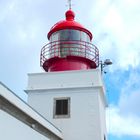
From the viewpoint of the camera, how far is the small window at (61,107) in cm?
1207

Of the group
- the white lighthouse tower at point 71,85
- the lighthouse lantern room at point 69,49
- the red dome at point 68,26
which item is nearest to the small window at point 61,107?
the white lighthouse tower at point 71,85

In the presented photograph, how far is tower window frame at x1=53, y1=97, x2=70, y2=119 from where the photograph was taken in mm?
12078

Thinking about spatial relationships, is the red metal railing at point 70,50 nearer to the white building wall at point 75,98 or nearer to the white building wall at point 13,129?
the white building wall at point 75,98

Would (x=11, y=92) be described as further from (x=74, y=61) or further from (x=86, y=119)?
(x=74, y=61)

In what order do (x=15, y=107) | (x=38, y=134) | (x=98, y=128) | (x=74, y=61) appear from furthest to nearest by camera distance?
1. (x=74, y=61)
2. (x=98, y=128)
3. (x=38, y=134)
4. (x=15, y=107)

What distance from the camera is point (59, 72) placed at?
12.9 meters

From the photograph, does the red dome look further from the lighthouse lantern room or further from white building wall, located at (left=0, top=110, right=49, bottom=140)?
white building wall, located at (left=0, top=110, right=49, bottom=140)

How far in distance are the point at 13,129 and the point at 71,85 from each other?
522cm

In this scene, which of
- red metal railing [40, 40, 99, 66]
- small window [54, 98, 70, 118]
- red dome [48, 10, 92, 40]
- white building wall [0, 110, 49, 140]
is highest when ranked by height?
red dome [48, 10, 92, 40]

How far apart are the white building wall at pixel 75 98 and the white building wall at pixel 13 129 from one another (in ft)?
10.4

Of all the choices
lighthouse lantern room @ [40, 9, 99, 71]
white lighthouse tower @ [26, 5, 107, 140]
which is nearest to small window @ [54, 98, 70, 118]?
white lighthouse tower @ [26, 5, 107, 140]

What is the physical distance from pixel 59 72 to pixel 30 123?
14.9ft

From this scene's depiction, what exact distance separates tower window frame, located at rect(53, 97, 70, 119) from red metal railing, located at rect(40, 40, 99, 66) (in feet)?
6.54

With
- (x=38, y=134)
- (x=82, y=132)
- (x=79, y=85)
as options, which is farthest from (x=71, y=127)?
(x=38, y=134)
